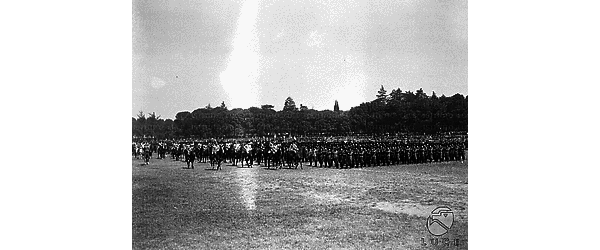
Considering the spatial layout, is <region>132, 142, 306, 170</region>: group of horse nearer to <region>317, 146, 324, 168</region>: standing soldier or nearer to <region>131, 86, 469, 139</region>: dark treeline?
<region>131, 86, 469, 139</region>: dark treeline

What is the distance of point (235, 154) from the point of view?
22.0ft

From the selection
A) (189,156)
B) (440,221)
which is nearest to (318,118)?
(189,156)

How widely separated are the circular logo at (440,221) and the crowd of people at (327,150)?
2.94 feet

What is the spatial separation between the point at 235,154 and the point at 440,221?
9.32ft

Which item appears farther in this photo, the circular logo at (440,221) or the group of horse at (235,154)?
the group of horse at (235,154)

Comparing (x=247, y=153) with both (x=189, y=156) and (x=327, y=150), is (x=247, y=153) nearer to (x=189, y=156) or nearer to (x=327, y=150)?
(x=189, y=156)

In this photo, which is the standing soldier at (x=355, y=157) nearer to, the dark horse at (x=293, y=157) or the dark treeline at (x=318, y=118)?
the dark treeline at (x=318, y=118)

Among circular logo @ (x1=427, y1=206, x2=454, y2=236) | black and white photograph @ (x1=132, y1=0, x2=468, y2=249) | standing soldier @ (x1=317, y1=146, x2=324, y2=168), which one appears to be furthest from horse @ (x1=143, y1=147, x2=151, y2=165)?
circular logo @ (x1=427, y1=206, x2=454, y2=236)

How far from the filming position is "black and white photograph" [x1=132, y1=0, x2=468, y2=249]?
5.95 metres

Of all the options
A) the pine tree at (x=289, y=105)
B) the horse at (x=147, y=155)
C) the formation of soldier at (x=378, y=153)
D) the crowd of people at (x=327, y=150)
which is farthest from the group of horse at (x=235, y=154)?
the pine tree at (x=289, y=105)

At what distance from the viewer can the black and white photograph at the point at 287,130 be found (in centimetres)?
595
